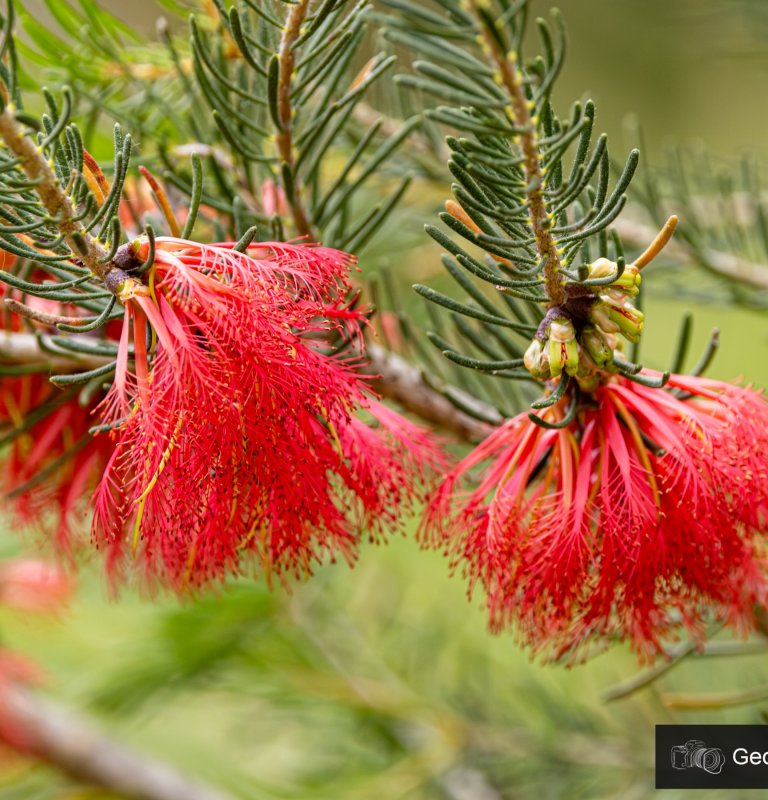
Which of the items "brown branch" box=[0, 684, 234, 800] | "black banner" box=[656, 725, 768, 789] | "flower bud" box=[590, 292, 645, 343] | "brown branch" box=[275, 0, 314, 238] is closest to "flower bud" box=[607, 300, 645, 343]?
"flower bud" box=[590, 292, 645, 343]

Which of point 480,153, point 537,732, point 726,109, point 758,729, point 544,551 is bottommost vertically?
point 537,732

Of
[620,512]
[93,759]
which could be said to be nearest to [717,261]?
[620,512]

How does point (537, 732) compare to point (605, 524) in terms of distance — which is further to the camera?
point (537, 732)

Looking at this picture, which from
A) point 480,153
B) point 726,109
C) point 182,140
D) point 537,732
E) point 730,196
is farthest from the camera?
point 726,109

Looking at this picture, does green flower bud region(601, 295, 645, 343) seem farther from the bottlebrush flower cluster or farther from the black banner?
the black banner

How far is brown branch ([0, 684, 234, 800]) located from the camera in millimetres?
872

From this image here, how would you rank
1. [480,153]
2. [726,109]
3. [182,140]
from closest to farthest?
[480,153] → [182,140] → [726,109]

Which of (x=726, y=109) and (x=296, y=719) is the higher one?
(x=726, y=109)

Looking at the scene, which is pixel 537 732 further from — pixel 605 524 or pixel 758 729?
pixel 605 524

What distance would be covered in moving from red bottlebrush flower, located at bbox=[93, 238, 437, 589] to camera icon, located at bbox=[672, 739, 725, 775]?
320 millimetres

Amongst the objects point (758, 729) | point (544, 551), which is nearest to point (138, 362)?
point (544, 551)

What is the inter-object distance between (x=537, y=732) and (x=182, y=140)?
1.95 ft

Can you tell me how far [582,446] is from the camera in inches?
13.8

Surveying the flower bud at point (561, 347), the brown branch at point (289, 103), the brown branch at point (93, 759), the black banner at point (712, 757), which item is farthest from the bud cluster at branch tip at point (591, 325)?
the brown branch at point (93, 759)
